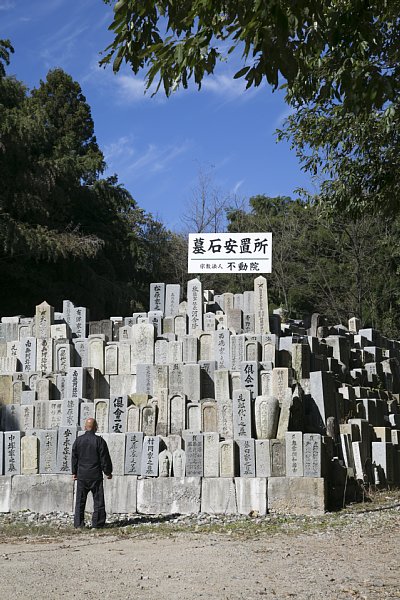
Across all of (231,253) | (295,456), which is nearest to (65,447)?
(295,456)

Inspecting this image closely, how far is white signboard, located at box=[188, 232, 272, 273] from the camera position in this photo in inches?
616

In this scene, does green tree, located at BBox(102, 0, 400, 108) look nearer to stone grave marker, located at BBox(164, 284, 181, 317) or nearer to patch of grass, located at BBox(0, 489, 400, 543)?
patch of grass, located at BBox(0, 489, 400, 543)

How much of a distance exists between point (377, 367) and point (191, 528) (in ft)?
26.5

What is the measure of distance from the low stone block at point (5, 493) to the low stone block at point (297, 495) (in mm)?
4077

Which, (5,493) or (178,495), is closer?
(178,495)

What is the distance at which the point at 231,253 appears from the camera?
15.8 meters

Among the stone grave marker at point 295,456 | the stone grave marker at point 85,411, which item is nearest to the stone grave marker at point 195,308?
the stone grave marker at point 85,411

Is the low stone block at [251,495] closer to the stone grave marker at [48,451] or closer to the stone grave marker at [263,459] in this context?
the stone grave marker at [263,459]

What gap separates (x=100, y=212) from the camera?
97.6ft

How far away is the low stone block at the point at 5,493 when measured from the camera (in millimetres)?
12266

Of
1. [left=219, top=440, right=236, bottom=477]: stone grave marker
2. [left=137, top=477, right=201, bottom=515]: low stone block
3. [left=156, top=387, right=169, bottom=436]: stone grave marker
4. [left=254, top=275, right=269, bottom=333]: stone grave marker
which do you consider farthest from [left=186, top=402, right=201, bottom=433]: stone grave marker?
[left=254, top=275, right=269, bottom=333]: stone grave marker

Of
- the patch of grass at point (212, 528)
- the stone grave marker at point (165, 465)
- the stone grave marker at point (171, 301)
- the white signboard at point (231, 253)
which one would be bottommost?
the patch of grass at point (212, 528)

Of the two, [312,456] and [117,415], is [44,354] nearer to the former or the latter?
[117,415]

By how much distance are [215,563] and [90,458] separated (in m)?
3.11
